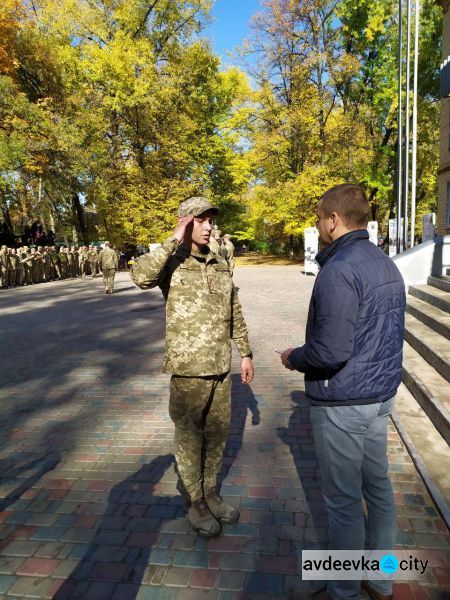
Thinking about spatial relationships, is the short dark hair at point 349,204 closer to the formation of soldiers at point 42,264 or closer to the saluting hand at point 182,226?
the saluting hand at point 182,226

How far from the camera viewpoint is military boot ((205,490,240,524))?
288cm

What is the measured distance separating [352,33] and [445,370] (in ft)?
83.0

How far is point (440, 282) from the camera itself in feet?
26.6

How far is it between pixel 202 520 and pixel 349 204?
2255mm

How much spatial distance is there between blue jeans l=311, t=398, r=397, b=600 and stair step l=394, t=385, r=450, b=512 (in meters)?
1.12

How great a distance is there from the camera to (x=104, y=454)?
389cm

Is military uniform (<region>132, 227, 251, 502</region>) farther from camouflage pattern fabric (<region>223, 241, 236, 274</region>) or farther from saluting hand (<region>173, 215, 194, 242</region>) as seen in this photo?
camouflage pattern fabric (<region>223, 241, 236, 274</region>)

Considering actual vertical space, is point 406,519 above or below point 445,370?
below

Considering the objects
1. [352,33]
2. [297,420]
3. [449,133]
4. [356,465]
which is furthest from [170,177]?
[356,465]

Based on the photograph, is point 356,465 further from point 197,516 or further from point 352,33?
point 352,33

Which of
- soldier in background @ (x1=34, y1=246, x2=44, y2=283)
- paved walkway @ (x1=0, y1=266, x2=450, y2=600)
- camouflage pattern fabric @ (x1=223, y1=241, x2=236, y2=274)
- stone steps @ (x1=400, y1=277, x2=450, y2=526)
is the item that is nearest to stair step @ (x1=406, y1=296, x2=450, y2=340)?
stone steps @ (x1=400, y1=277, x2=450, y2=526)

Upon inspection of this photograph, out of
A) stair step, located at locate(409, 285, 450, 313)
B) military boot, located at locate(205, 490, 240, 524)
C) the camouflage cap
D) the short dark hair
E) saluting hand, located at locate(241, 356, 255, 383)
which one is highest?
the camouflage cap

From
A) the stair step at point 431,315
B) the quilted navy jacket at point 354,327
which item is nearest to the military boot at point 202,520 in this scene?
the quilted navy jacket at point 354,327

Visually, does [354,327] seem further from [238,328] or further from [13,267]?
[13,267]
